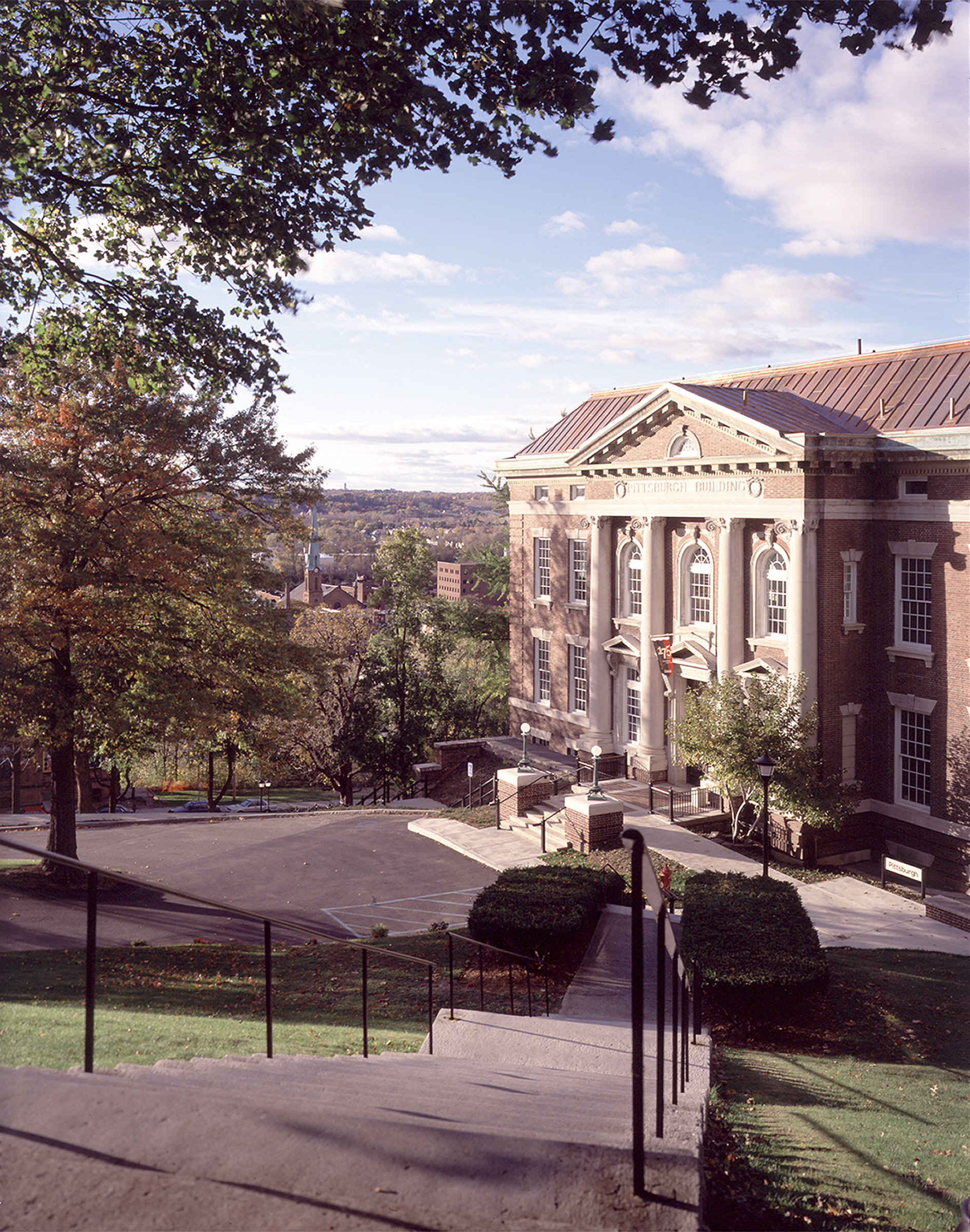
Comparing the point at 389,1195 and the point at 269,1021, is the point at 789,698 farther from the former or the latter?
the point at 389,1195

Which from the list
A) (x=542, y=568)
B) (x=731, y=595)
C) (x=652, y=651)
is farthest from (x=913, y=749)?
(x=542, y=568)

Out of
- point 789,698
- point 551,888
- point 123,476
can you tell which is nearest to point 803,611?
point 789,698

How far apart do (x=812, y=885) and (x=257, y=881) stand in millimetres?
13247

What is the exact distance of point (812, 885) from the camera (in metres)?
21.6

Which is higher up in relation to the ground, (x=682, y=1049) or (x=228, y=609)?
(x=228, y=609)

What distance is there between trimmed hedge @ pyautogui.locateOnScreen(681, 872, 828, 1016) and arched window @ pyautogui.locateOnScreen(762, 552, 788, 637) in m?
11.1

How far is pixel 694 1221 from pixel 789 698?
2128cm

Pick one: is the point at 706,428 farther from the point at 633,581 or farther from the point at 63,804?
the point at 63,804

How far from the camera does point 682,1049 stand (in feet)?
26.8

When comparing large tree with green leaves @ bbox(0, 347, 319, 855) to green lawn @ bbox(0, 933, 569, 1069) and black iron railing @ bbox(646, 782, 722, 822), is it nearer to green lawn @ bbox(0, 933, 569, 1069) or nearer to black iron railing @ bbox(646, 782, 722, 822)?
green lawn @ bbox(0, 933, 569, 1069)

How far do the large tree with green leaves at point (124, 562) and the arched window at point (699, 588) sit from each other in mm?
13668

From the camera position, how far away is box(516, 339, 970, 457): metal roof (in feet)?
78.3

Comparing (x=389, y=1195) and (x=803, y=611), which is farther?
(x=803, y=611)

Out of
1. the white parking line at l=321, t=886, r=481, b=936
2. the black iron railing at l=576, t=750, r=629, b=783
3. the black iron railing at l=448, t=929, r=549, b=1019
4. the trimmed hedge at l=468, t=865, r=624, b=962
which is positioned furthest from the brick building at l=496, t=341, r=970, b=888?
the black iron railing at l=448, t=929, r=549, b=1019
